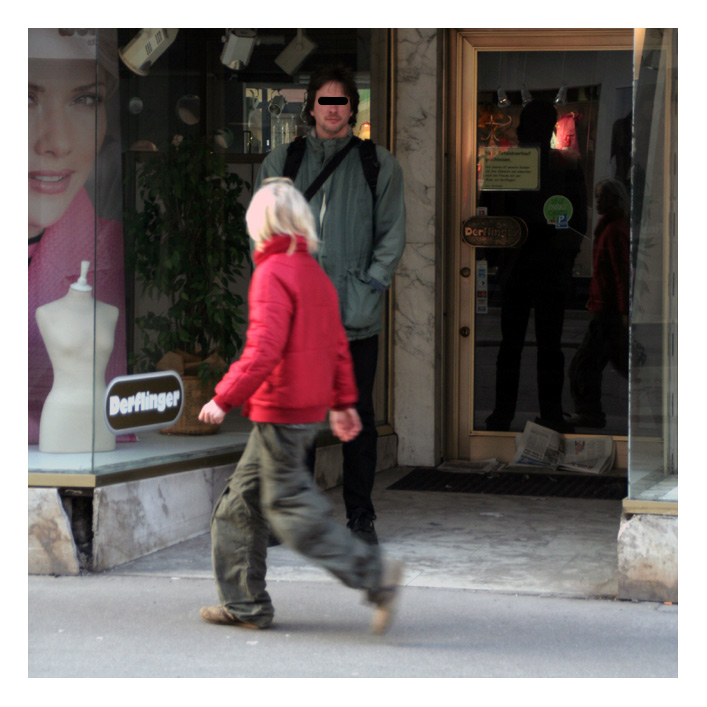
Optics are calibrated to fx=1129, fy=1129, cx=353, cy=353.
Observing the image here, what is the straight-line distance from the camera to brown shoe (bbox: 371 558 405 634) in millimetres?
3662

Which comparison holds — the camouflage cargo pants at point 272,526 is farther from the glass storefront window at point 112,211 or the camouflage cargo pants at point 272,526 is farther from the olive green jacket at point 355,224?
the olive green jacket at point 355,224

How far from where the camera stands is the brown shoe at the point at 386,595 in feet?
12.0

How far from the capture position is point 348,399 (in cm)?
390

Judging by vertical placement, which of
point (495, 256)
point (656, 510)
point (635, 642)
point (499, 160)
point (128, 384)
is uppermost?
point (499, 160)

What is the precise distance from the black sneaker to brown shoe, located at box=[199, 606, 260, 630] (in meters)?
1.07

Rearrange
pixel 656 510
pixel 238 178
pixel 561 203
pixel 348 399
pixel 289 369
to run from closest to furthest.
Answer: pixel 289 369 < pixel 348 399 < pixel 656 510 < pixel 238 178 < pixel 561 203

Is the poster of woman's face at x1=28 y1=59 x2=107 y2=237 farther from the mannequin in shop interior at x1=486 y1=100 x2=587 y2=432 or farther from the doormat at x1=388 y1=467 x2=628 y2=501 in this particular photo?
the mannequin in shop interior at x1=486 y1=100 x2=587 y2=432

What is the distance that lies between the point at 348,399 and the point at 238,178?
2.31 metres

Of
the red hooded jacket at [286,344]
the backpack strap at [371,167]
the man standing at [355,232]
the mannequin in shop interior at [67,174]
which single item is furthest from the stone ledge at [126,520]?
the backpack strap at [371,167]

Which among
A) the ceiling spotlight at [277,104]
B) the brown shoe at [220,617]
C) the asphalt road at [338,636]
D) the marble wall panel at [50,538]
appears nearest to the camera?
the asphalt road at [338,636]

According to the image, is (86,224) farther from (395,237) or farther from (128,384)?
(395,237)

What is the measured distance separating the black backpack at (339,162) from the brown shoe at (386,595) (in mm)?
1913

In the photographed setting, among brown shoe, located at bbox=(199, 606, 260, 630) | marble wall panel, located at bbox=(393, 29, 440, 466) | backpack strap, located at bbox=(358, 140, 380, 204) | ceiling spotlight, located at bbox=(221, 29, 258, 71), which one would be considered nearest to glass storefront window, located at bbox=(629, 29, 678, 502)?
backpack strap, located at bbox=(358, 140, 380, 204)

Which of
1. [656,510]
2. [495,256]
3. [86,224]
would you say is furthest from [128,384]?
[495,256]
